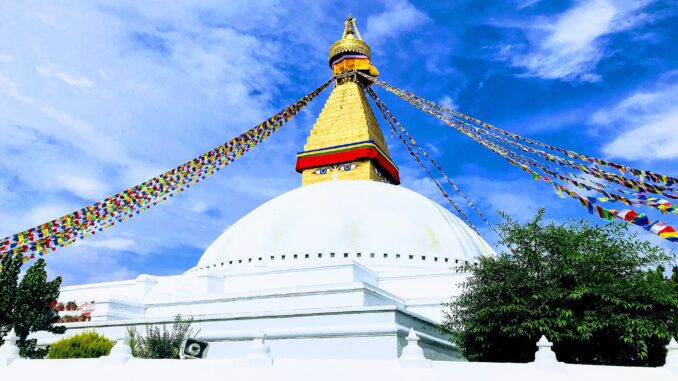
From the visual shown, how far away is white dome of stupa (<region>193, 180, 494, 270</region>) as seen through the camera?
15.9 metres

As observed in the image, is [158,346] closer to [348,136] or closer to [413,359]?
[413,359]

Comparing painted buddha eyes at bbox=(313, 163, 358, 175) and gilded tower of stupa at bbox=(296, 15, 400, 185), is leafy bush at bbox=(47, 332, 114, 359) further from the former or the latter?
painted buddha eyes at bbox=(313, 163, 358, 175)

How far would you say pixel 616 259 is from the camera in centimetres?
1027

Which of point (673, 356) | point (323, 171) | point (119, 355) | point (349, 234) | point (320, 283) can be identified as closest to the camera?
point (673, 356)

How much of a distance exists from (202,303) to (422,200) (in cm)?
916

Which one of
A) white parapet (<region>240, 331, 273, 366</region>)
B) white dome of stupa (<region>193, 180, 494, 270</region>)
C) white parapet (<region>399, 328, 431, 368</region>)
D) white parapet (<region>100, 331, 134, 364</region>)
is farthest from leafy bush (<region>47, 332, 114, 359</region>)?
white parapet (<region>399, 328, 431, 368</region>)

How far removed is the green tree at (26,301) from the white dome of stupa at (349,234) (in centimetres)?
576

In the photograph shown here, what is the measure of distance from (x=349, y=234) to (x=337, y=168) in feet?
30.9

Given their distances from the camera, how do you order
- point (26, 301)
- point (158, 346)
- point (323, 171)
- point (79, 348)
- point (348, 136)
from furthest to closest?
point (348, 136)
point (323, 171)
point (26, 301)
point (79, 348)
point (158, 346)

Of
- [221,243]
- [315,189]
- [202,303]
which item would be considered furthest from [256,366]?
[315,189]

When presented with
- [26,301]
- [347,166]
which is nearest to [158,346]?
[26,301]

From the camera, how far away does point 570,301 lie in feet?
32.0

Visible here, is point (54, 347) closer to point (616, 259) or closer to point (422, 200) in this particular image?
point (616, 259)

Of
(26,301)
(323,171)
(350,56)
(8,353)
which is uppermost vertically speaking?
(350,56)
